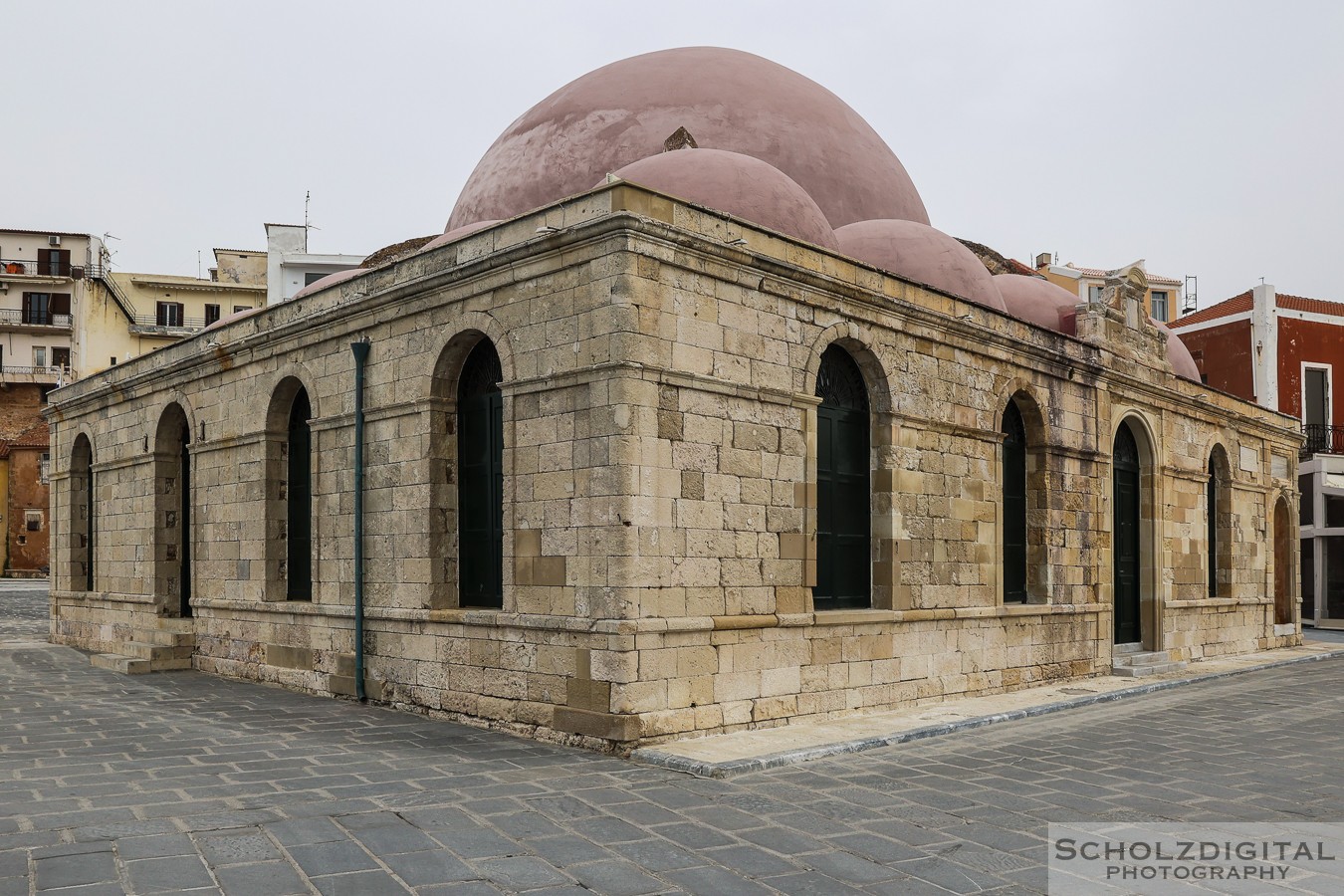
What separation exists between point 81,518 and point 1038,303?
14.6m

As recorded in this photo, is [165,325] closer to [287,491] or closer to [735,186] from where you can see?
[287,491]

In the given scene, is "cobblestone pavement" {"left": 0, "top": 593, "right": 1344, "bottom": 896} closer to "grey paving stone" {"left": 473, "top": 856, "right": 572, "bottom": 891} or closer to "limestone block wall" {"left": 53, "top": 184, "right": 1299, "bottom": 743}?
"grey paving stone" {"left": 473, "top": 856, "right": 572, "bottom": 891}

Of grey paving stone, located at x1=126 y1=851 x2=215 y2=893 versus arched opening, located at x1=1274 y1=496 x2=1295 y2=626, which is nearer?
grey paving stone, located at x1=126 y1=851 x2=215 y2=893

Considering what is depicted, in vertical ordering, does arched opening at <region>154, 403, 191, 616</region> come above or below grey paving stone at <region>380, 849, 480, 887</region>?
above

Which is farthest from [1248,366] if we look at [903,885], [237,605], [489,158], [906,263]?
[903,885]

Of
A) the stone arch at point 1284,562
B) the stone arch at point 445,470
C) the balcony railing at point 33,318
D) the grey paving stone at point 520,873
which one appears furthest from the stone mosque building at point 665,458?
the balcony railing at point 33,318

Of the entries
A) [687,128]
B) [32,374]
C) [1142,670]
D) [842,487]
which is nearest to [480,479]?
[842,487]

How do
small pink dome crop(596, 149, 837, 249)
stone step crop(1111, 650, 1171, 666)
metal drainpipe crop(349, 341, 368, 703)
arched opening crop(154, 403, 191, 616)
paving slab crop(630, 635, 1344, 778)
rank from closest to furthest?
paving slab crop(630, 635, 1344, 778) < small pink dome crop(596, 149, 837, 249) < metal drainpipe crop(349, 341, 368, 703) < stone step crop(1111, 650, 1171, 666) < arched opening crop(154, 403, 191, 616)

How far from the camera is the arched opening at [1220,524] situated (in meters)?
16.8

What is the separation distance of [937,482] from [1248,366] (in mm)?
17593

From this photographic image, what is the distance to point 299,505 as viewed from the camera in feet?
38.5

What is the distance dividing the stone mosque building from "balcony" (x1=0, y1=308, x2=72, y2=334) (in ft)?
107

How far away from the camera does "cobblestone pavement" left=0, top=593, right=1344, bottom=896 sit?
4832 millimetres

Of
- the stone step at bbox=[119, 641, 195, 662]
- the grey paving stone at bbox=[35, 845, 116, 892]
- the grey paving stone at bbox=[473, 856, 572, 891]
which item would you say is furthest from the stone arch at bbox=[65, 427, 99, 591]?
the grey paving stone at bbox=[473, 856, 572, 891]
